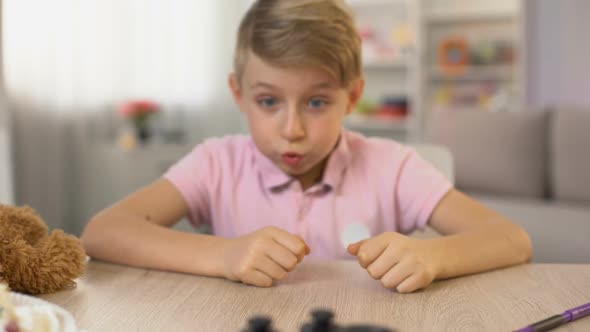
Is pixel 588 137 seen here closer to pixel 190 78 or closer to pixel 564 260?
pixel 564 260

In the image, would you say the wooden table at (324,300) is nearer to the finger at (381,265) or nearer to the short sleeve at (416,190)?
the finger at (381,265)

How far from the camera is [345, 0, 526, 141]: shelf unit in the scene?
4621 millimetres

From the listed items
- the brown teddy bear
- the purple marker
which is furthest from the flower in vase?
the purple marker

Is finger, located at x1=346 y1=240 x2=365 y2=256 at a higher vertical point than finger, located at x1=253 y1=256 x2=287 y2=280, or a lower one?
higher

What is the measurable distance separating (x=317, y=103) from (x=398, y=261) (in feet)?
1.14

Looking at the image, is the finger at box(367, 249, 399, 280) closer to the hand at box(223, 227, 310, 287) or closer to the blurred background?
the hand at box(223, 227, 310, 287)

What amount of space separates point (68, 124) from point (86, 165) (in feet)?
0.80

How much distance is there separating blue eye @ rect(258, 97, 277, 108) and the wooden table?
0.94 ft

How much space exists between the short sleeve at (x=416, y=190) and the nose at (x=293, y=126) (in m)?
0.26

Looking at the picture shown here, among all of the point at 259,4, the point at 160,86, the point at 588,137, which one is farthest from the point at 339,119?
the point at 160,86

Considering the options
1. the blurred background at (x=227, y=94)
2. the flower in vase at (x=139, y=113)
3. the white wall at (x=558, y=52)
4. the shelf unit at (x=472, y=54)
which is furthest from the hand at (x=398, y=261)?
the shelf unit at (x=472, y=54)

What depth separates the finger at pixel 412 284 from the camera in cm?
69

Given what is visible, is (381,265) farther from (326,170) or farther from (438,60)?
(438,60)

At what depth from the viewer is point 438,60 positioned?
191 inches
